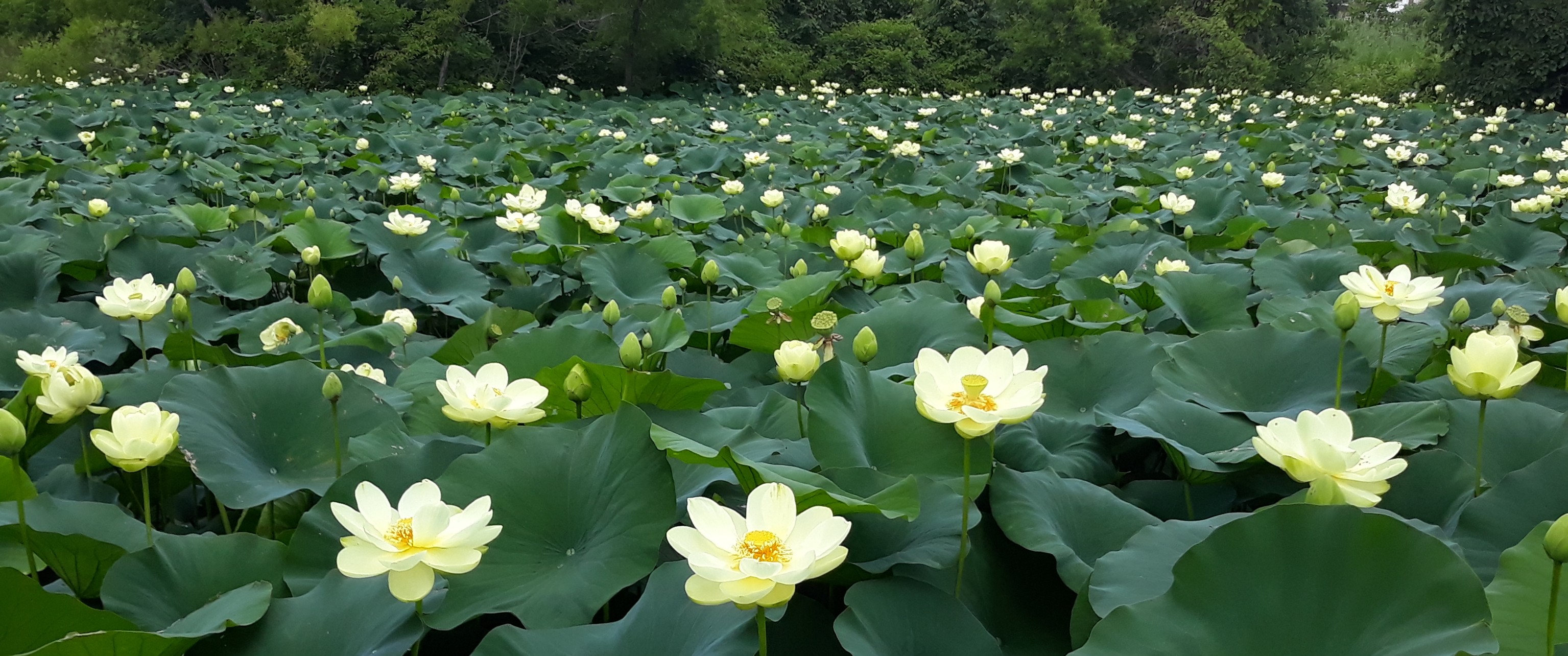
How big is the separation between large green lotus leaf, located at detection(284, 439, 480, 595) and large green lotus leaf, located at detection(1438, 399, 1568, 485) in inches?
43.2

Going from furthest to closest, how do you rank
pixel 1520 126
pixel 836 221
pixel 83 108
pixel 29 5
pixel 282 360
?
pixel 29 5, pixel 1520 126, pixel 83 108, pixel 836 221, pixel 282 360

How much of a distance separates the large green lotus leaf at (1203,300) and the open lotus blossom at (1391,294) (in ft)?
1.49

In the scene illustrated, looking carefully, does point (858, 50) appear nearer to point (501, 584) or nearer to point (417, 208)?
point (417, 208)

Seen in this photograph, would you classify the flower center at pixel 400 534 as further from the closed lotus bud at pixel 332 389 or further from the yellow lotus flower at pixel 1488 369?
the yellow lotus flower at pixel 1488 369

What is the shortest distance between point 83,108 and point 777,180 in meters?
5.24

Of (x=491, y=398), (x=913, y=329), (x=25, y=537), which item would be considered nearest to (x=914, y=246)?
(x=913, y=329)

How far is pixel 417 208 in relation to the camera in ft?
9.86

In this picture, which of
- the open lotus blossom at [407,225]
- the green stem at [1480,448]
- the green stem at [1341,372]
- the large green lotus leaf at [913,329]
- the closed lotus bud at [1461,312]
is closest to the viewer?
the green stem at [1480,448]

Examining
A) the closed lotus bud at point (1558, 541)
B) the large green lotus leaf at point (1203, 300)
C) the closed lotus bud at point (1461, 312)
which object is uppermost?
the closed lotus bud at point (1558, 541)

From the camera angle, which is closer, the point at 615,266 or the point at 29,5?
the point at 615,266

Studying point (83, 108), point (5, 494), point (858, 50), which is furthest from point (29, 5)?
point (5, 494)

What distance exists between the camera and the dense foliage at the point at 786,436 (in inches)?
28.6

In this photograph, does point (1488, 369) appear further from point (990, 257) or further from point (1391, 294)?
point (990, 257)

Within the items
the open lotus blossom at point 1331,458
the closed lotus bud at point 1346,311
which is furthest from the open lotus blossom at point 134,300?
the closed lotus bud at point 1346,311
